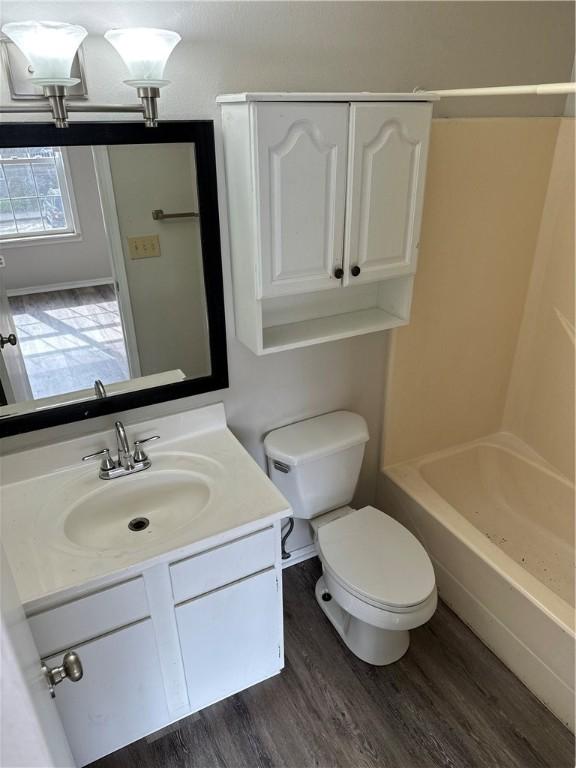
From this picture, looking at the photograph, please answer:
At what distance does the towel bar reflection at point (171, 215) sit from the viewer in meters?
1.46

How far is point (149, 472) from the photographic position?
1565 mm

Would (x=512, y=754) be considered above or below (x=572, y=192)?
below

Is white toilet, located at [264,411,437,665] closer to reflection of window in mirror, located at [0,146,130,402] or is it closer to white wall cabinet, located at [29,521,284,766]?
white wall cabinet, located at [29,521,284,766]

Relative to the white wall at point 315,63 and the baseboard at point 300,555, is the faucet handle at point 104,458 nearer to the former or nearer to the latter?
the white wall at point 315,63

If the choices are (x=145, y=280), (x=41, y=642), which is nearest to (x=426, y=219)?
(x=145, y=280)

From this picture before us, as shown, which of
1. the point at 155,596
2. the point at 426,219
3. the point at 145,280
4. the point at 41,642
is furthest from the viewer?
the point at 426,219

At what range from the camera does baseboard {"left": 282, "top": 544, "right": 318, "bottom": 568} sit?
221cm

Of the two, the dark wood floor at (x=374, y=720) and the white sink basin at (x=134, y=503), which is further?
the dark wood floor at (x=374, y=720)

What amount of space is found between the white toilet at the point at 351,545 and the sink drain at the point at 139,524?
498 mm

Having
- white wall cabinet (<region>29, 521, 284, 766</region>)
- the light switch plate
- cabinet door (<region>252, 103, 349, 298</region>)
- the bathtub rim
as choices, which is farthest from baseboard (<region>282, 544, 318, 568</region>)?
the light switch plate

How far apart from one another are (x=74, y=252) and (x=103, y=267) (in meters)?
0.09

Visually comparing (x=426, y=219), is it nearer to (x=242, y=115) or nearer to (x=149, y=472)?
(x=242, y=115)

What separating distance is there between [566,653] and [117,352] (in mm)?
1636

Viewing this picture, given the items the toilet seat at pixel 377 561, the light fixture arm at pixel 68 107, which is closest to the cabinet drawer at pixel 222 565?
the toilet seat at pixel 377 561
